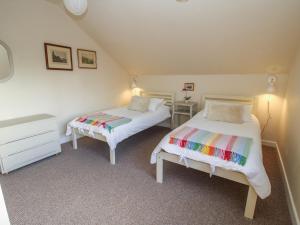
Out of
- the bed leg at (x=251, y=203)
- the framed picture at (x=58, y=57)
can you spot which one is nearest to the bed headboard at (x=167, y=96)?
the framed picture at (x=58, y=57)

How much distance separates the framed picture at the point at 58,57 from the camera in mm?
3059

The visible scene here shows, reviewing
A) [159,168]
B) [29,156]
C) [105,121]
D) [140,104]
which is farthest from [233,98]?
[29,156]

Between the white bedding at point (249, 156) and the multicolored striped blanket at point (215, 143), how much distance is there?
0.04m

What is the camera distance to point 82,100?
376cm

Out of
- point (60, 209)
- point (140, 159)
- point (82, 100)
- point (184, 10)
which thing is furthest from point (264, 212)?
point (82, 100)

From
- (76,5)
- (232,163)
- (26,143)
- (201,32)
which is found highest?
(76,5)

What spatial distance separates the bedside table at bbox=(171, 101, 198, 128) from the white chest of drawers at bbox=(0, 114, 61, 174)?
2.48m

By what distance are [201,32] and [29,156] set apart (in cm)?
323

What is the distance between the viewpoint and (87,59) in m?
3.73

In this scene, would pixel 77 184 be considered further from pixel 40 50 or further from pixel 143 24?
pixel 143 24

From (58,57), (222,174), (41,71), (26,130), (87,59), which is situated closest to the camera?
(222,174)

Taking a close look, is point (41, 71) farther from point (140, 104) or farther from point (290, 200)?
point (290, 200)

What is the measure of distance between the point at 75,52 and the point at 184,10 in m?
2.24

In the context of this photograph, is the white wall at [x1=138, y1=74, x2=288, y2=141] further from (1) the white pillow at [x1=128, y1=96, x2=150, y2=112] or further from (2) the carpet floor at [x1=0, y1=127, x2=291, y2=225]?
(2) the carpet floor at [x1=0, y1=127, x2=291, y2=225]
